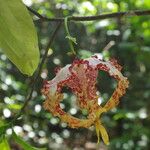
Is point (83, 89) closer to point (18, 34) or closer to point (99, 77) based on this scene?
point (18, 34)

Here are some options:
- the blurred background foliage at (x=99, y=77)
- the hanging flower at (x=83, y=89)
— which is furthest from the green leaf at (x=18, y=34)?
the blurred background foliage at (x=99, y=77)

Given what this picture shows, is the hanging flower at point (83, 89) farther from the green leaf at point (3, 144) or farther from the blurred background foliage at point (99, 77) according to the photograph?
the blurred background foliage at point (99, 77)

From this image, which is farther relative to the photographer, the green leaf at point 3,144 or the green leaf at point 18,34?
the green leaf at point 3,144

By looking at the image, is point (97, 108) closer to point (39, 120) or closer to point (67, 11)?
point (67, 11)

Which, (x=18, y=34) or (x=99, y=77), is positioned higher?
(x=18, y=34)

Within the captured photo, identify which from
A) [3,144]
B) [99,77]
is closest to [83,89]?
[3,144]

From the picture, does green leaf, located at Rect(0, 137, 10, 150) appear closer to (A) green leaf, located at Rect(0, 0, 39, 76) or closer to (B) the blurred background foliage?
(A) green leaf, located at Rect(0, 0, 39, 76)
